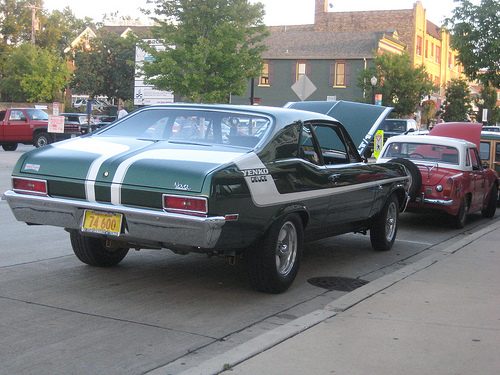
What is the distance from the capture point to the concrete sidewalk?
4090mm

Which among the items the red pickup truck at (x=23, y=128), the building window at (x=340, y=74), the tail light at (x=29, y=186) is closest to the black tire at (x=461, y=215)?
the tail light at (x=29, y=186)

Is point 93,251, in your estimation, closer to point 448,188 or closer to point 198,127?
point 198,127

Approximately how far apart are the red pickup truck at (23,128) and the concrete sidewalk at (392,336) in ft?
82.4

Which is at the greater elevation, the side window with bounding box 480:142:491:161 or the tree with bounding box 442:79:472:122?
the tree with bounding box 442:79:472:122

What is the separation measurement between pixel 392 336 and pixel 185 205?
1.85 meters

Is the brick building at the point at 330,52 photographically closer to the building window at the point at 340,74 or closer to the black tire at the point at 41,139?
the building window at the point at 340,74

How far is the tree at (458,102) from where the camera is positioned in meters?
57.2

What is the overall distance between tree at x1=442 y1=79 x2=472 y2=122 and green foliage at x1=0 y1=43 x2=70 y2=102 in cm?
3520

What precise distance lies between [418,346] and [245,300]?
182 centimetres

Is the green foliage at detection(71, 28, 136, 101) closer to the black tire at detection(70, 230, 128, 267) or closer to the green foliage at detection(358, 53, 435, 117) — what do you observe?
the green foliage at detection(358, 53, 435, 117)

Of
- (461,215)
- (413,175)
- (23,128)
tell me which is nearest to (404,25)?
(23,128)

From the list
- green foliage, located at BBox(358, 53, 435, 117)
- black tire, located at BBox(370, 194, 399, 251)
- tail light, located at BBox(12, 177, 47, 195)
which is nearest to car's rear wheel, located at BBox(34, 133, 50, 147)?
black tire, located at BBox(370, 194, 399, 251)

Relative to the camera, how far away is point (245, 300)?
5887mm

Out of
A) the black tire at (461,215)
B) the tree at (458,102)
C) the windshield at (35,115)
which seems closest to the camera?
the black tire at (461,215)
